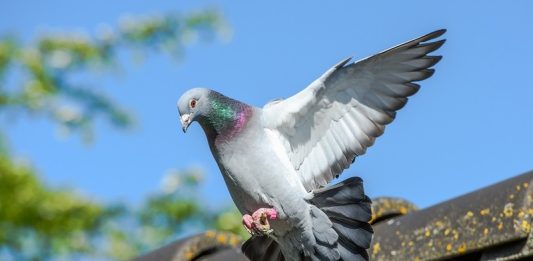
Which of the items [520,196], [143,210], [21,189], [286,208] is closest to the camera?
[286,208]

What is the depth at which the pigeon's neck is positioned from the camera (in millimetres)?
3252

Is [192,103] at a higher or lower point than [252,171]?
higher

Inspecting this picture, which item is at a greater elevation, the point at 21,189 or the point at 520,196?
the point at 21,189

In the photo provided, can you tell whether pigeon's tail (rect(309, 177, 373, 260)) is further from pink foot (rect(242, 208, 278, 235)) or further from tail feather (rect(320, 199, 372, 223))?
pink foot (rect(242, 208, 278, 235))

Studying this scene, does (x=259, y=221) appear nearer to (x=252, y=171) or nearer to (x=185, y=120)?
(x=252, y=171)

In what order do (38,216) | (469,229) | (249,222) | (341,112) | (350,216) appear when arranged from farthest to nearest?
(38,216) → (469,229) → (341,112) → (350,216) → (249,222)

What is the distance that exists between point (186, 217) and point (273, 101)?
7.65m

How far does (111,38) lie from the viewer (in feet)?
36.7

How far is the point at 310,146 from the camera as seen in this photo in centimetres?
338

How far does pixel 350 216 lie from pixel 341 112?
401mm

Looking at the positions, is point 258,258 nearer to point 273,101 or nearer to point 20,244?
point 273,101

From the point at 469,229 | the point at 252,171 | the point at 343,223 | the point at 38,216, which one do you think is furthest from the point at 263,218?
the point at 38,216

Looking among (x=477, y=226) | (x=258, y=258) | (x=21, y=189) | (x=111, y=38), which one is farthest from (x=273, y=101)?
(x=111, y=38)

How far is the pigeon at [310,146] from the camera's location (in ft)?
10.5
